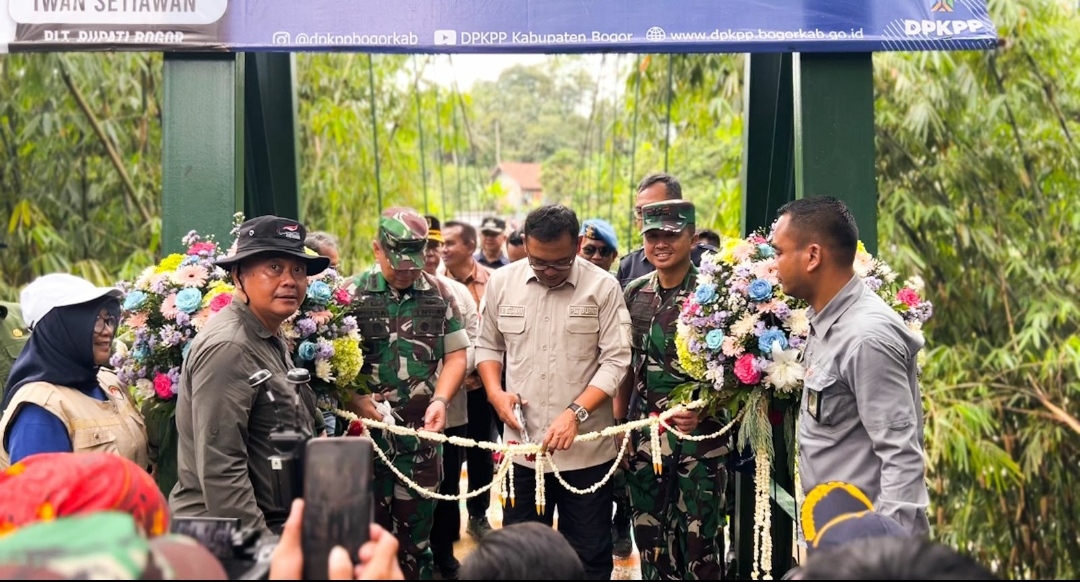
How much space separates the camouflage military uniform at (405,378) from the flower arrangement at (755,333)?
1.27m

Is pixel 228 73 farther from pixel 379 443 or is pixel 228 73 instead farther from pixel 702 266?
pixel 702 266

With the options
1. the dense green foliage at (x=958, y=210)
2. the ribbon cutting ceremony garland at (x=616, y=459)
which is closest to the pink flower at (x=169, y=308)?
the ribbon cutting ceremony garland at (x=616, y=459)

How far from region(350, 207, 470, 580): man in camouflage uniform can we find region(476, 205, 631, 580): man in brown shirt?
0.41 meters

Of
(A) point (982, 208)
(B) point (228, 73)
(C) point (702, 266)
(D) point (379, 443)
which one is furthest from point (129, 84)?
(A) point (982, 208)

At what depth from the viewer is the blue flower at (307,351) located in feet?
13.9

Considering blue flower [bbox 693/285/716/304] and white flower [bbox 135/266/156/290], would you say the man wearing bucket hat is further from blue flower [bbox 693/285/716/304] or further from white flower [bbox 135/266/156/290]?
blue flower [bbox 693/285/716/304]

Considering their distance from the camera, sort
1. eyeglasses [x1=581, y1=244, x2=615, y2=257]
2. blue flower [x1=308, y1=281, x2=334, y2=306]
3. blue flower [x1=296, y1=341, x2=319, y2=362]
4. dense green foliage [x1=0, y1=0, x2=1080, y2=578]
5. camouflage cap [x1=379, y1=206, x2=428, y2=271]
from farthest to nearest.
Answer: dense green foliage [x1=0, y1=0, x2=1080, y2=578]
eyeglasses [x1=581, y1=244, x2=615, y2=257]
camouflage cap [x1=379, y1=206, x2=428, y2=271]
blue flower [x1=308, y1=281, x2=334, y2=306]
blue flower [x1=296, y1=341, x2=319, y2=362]

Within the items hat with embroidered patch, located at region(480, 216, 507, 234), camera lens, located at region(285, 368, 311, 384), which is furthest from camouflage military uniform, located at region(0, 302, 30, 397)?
hat with embroidered patch, located at region(480, 216, 507, 234)

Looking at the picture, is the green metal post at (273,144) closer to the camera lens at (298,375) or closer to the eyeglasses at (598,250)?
the eyeglasses at (598,250)

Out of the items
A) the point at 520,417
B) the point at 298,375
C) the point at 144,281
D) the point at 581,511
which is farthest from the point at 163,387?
the point at 581,511

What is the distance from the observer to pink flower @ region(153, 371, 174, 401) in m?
3.90

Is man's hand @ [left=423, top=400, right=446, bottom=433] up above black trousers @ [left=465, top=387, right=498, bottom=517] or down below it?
above

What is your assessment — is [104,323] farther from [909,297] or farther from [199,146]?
[909,297]

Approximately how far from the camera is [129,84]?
8414 mm
